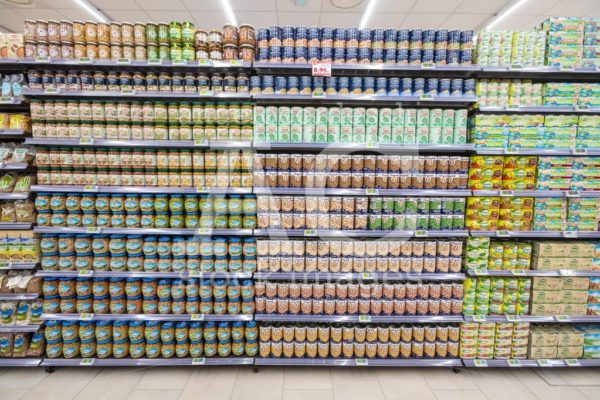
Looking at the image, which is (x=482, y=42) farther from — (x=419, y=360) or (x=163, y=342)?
(x=163, y=342)

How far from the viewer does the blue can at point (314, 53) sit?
225 centimetres

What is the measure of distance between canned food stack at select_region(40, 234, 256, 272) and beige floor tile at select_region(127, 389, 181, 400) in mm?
941

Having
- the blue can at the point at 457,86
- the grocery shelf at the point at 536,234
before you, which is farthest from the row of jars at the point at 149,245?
the blue can at the point at 457,86

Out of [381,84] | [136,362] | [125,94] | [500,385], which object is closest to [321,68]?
[381,84]

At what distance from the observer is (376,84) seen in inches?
90.0

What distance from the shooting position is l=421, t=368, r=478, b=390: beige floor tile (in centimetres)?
228

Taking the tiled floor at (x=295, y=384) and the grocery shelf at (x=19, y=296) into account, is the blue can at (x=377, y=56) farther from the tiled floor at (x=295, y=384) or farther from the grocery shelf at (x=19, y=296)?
the grocery shelf at (x=19, y=296)

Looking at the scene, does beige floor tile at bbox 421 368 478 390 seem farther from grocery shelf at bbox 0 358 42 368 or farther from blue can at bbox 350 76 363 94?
grocery shelf at bbox 0 358 42 368

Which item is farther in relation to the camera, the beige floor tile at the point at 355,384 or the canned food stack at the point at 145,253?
the canned food stack at the point at 145,253

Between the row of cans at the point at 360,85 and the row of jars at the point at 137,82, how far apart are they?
0.65 ft

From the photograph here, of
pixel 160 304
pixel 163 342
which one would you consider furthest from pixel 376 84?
pixel 163 342

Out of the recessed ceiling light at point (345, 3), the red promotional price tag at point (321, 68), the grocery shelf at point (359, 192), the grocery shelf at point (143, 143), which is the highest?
the recessed ceiling light at point (345, 3)

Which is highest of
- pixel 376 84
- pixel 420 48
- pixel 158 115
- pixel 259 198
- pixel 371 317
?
pixel 420 48

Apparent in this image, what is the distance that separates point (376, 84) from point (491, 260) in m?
1.85
